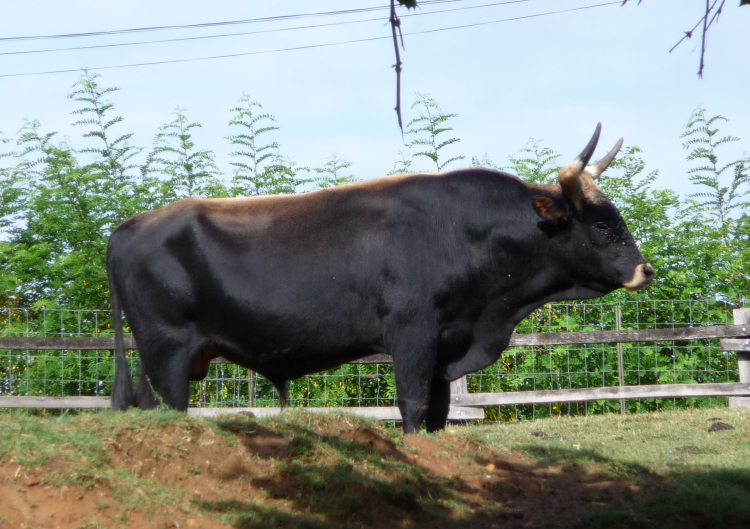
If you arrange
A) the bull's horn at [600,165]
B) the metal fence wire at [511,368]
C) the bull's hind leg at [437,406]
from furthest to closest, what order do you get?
the metal fence wire at [511,368], the bull's horn at [600,165], the bull's hind leg at [437,406]

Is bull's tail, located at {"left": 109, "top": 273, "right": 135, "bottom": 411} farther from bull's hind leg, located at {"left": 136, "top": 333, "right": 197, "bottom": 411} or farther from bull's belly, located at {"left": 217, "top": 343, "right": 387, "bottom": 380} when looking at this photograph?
bull's belly, located at {"left": 217, "top": 343, "right": 387, "bottom": 380}

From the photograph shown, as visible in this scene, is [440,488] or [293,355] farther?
[293,355]

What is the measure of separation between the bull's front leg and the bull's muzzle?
170 centimetres

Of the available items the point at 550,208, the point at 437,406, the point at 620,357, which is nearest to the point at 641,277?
the point at 550,208

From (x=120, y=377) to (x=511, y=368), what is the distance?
21.2 ft

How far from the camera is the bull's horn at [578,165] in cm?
600

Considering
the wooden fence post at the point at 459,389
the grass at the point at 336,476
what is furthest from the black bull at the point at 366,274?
the wooden fence post at the point at 459,389

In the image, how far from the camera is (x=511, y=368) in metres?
11.2

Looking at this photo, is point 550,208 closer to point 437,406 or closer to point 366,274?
point 366,274

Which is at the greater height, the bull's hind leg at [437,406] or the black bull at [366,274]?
the black bull at [366,274]

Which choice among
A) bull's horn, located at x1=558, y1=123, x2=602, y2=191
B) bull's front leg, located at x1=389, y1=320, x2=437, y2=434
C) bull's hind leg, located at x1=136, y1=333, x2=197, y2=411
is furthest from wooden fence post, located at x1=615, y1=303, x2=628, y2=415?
bull's hind leg, located at x1=136, y1=333, x2=197, y2=411

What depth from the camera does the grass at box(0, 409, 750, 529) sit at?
13.3 feet

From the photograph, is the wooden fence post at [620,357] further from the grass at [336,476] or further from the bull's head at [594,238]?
the grass at [336,476]

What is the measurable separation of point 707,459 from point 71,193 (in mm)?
8514
